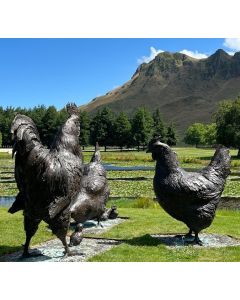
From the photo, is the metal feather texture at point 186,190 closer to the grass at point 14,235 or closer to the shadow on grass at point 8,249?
the grass at point 14,235

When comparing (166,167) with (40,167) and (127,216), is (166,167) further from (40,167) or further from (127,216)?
(127,216)

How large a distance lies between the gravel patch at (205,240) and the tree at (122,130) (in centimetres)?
7411

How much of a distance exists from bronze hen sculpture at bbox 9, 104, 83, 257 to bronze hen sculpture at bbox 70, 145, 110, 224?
2955mm

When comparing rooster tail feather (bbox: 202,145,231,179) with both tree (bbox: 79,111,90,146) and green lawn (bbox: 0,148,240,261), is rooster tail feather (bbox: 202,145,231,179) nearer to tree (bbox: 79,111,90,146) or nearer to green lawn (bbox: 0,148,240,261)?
green lawn (bbox: 0,148,240,261)

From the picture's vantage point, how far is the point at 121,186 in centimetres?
2866

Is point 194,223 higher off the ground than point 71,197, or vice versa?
point 71,197

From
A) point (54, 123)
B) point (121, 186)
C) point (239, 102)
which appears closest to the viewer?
point (121, 186)

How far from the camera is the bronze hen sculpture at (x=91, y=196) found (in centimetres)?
1216

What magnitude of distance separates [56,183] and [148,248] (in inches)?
132

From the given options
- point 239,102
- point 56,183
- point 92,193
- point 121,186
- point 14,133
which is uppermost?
point 239,102

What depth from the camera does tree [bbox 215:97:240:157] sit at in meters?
64.6

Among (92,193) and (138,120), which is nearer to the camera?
(92,193)

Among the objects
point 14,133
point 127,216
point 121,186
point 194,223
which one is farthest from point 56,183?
point 121,186

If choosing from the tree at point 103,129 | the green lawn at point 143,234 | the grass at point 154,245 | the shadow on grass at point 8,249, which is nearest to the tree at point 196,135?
the tree at point 103,129
